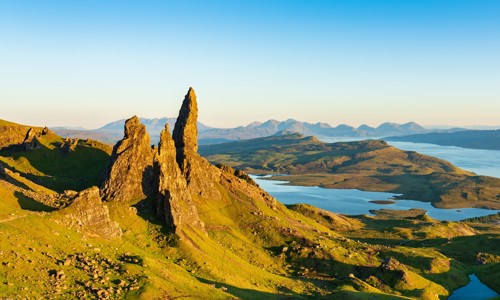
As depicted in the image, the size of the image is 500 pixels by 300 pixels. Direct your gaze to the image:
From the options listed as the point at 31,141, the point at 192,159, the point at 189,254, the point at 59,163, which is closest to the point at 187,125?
the point at 192,159

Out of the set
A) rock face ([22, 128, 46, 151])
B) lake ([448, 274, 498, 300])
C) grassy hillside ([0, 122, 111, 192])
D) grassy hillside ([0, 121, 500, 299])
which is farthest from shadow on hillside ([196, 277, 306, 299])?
rock face ([22, 128, 46, 151])

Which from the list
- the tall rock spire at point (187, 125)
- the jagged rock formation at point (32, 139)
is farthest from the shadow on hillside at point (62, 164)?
the tall rock spire at point (187, 125)

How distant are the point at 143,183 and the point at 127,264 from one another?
36392 millimetres

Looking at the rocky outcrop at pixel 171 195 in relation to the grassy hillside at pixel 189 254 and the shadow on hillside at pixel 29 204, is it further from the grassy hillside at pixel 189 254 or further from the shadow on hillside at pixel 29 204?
the shadow on hillside at pixel 29 204

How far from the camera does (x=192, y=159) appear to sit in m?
138

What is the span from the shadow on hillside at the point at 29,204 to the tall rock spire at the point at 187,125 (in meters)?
71.0

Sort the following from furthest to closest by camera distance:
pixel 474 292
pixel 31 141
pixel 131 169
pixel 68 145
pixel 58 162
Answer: pixel 68 145 → pixel 31 141 → pixel 58 162 → pixel 474 292 → pixel 131 169

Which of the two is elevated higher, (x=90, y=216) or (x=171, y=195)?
(x=171, y=195)

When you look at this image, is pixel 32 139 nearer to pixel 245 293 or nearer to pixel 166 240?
pixel 166 240

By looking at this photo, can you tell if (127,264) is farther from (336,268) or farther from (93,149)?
(93,149)

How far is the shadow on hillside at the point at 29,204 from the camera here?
264 feet

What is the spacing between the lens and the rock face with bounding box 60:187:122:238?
256 feet

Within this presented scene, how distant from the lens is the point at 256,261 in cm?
11231

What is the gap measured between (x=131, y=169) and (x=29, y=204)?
2911 centimetres
